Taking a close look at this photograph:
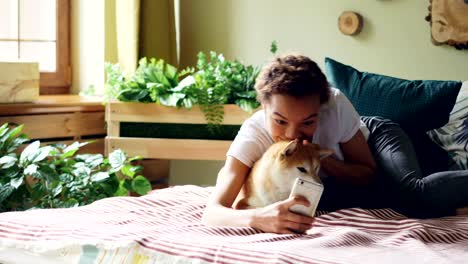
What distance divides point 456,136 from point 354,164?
55 cm

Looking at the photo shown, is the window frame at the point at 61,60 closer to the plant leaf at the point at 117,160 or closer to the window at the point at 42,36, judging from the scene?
the window at the point at 42,36

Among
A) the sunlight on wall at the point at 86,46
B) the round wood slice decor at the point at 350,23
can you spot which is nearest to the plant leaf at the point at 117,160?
the sunlight on wall at the point at 86,46

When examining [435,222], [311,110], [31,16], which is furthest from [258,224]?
[31,16]

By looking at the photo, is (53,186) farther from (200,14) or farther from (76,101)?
(200,14)

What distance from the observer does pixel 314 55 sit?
349cm

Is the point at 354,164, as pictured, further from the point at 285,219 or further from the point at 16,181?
the point at 16,181

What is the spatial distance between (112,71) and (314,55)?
95 centimetres

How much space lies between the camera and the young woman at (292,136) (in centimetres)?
170

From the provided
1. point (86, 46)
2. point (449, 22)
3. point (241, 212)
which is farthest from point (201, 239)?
point (86, 46)

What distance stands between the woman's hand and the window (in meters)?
2.42

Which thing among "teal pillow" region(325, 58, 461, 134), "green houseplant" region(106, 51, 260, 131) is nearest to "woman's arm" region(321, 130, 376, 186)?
"teal pillow" region(325, 58, 461, 134)

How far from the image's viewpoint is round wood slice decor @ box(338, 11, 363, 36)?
131 inches

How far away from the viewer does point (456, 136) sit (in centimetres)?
232

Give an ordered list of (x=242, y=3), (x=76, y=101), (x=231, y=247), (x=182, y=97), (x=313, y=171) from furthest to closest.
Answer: (x=242, y=3) → (x=76, y=101) → (x=182, y=97) → (x=313, y=171) → (x=231, y=247)
